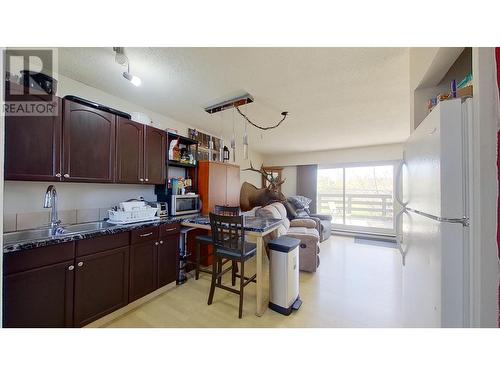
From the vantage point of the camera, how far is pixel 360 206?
512cm

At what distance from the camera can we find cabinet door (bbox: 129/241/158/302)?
1.79 metres

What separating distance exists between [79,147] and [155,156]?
0.77 m

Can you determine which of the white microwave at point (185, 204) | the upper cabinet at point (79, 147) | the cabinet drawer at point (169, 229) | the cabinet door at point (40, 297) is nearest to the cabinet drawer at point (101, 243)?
the cabinet door at point (40, 297)

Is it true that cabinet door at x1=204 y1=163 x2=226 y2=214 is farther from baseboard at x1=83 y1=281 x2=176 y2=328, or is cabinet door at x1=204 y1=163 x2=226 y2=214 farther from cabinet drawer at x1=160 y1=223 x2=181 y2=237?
baseboard at x1=83 y1=281 x2=176 y2=328

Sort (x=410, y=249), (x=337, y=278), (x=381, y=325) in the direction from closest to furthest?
(x=410, y=249), (x=381, y=325), (x=337, y=278)

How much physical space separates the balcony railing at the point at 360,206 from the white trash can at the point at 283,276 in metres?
4.09

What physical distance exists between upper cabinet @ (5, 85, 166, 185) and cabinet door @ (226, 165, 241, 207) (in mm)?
1379

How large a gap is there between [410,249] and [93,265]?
244cm

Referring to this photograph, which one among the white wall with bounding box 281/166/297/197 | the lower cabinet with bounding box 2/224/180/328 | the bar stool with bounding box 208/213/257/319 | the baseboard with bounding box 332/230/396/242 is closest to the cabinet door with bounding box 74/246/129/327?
the lower cabinet with bounding box 2/224/180/328

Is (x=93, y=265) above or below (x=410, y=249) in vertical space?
below
